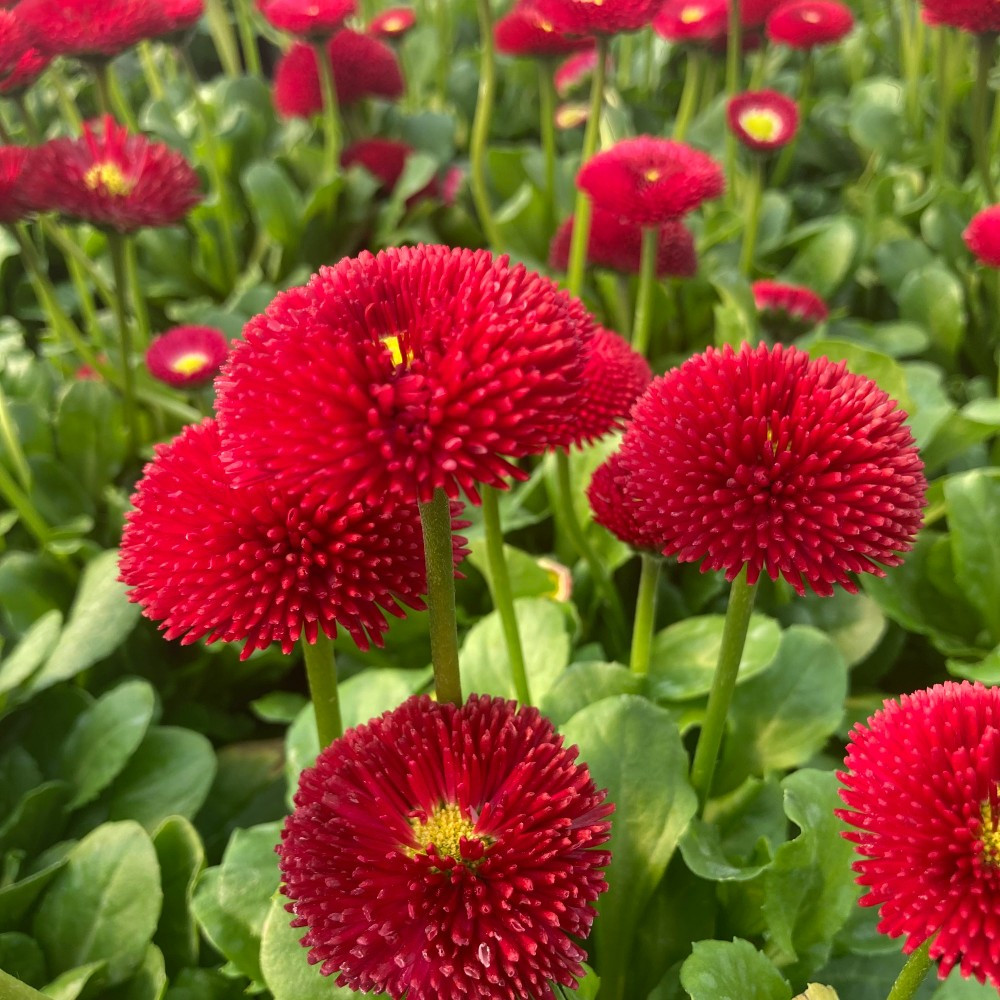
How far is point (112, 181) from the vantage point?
1276mm

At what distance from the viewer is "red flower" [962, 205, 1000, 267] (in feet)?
4.14

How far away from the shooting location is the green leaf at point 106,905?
88cm

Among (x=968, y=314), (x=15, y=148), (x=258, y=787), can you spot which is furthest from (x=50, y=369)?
(x=968, y=314)

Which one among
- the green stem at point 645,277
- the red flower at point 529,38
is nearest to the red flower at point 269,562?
the green stem at point 645,277

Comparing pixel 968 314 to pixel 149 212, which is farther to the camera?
pixel 968 314

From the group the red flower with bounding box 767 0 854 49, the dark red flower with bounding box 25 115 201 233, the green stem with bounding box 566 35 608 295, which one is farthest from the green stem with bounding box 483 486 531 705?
the red flower with bounding box 767 0 854 49

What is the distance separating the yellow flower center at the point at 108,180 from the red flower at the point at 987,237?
3.64 feet

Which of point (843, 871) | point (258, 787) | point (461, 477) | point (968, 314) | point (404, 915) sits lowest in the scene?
point (258, 787)

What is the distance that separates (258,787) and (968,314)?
54.3 inches

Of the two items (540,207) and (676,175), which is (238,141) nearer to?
(540,207)

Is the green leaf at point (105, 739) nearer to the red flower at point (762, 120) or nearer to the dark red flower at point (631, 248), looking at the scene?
the dark red flower at point (631, 248)

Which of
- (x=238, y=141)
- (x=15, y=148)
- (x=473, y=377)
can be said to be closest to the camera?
(x=473, y=377)

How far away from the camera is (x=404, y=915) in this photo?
0.53 metres

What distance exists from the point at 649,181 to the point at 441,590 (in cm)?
71
